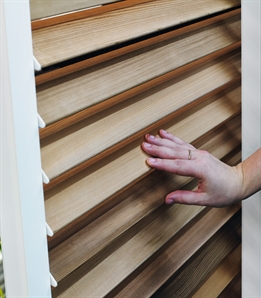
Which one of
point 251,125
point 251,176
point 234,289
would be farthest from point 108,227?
point 234,289

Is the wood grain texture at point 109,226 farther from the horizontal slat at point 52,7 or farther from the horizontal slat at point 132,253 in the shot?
the horizontal slat at point 52,7

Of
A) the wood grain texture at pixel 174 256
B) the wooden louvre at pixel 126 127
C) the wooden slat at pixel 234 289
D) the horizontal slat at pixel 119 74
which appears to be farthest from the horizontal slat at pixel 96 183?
the wooden slat at pixel 234 289

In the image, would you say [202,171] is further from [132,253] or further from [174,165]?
[132,253]

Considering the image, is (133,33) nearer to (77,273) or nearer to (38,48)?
(38,48)

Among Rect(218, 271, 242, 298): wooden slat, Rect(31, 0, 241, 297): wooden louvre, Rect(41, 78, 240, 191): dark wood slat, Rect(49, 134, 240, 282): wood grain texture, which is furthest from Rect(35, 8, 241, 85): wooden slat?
Rect(218, 271, 242, 298): wooden slat

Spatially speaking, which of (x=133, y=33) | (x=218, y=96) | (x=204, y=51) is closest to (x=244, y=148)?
(x=218, y=96)

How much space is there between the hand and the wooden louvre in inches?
1.0

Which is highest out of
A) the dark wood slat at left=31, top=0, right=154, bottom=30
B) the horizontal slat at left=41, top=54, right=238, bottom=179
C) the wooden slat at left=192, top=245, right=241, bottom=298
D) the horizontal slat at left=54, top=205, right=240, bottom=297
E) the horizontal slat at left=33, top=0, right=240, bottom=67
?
the dark wood slat at left=31, top=0, right=154, bottom=30

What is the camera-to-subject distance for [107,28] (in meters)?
0.82

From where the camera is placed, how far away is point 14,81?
0.67 m

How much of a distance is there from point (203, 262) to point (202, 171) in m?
0.35

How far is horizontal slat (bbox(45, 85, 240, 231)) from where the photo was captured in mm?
782

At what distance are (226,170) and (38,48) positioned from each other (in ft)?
1.73

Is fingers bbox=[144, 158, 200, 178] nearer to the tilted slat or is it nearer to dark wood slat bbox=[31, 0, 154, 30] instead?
the tilted slat
